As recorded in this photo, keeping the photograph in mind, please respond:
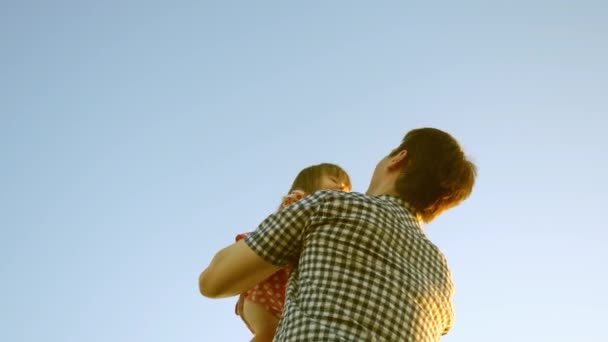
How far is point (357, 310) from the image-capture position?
1.90 metres

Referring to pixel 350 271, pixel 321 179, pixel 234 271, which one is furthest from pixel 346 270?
pixel 321 179

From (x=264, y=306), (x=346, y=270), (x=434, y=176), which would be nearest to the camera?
(x=346, y=270)

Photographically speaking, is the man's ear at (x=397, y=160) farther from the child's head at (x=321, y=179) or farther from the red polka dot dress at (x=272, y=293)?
the child's head at (x=321, y=179)

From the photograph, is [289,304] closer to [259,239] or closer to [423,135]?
[259,239]

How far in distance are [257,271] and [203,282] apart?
0.64 feet

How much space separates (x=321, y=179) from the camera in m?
4.27

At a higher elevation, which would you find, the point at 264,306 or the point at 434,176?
the point at 434,176

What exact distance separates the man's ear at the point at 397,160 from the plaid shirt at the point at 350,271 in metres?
0.34

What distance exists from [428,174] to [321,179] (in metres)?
1.89

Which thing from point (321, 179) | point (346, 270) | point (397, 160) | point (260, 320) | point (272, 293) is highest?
point (321, 179)

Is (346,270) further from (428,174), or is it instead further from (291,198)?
(291,198)

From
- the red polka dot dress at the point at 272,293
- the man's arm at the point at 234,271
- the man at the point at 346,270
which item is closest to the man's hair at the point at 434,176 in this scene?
the man at the point at 346,270

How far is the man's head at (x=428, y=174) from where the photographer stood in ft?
7.84

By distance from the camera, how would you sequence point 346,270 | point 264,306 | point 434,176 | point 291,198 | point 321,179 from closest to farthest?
1. point 346,270
2. point 434,176
3. point 264,306
4. point 291,198
5. point 321,179
